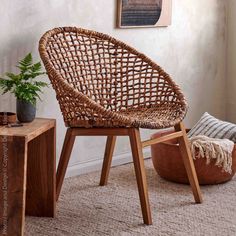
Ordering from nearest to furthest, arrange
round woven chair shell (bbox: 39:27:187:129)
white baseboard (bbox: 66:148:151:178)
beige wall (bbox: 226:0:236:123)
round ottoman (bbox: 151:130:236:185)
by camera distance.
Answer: round woven chair shell (bbox: 39:27:187:129), round ottoman (bbox: 151:130:236:185), white baseboard (bbox: 66:148:151:178), beige wall (bbox: 226:0:236:123)

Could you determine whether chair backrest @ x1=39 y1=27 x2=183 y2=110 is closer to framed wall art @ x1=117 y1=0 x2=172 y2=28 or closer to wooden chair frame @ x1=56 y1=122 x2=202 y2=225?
wooden chair frame @ x1=56 y1=122 x2=202 y2=225

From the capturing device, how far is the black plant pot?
7.52 feet

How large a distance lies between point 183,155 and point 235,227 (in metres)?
0.44

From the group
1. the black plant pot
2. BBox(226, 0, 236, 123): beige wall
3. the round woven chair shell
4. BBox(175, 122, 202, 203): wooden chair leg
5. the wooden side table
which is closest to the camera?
the wooden side table

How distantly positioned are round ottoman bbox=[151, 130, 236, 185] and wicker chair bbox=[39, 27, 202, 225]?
0.20 meters

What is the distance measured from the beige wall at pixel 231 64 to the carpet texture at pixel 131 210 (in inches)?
41.6

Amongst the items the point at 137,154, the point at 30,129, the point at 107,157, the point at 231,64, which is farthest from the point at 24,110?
the point at 231,64

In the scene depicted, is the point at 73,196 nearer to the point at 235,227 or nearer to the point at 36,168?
the point at 36,168

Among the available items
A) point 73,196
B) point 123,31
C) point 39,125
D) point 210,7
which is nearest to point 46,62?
point 39,125

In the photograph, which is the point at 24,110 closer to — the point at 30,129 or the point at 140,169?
the point at 30,129

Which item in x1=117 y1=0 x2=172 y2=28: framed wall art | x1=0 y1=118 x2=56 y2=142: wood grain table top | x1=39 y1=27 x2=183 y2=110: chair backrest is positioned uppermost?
x1=117 y1=0 x2=172 y2=28: framed wall art

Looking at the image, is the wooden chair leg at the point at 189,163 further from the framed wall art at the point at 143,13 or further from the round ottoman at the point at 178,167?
the framed wall art at the point at 143,13

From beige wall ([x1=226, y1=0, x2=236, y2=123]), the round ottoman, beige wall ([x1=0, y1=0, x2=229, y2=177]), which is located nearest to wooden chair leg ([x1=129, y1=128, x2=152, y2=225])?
the round ottoman

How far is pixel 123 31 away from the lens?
10.4ft
